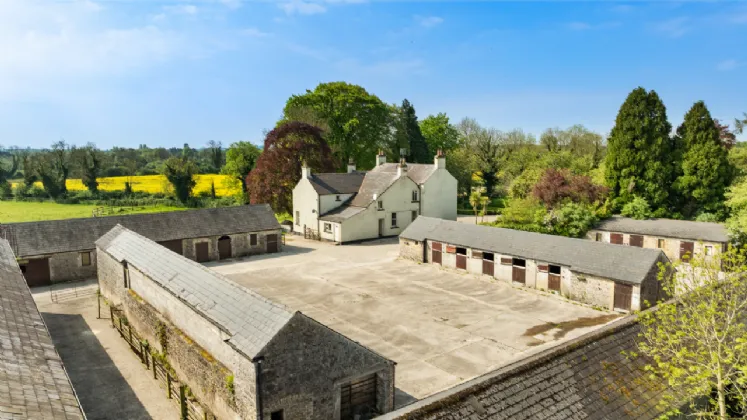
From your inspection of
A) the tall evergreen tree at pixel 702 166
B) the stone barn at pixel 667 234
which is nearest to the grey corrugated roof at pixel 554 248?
the stone barn at pixel 667 234

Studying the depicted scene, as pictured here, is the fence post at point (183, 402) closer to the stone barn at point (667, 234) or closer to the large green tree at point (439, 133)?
the stone barn at point (667, 234)

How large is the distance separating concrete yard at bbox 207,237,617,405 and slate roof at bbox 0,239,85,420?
353 inches

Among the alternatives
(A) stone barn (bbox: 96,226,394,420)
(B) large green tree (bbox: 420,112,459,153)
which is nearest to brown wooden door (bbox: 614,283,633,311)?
(A) stone barn (bbox: 96,226,394,420)

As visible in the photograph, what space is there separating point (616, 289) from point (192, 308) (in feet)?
61.7

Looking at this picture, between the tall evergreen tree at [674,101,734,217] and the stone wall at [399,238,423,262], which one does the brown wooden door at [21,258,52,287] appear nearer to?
the stone wall at [399,238,423,262]

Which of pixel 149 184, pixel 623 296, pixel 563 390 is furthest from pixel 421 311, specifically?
pixel 149 184

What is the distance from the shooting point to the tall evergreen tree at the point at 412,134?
64250 millimetres

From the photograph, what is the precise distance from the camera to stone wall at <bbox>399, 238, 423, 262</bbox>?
31844 millimetres

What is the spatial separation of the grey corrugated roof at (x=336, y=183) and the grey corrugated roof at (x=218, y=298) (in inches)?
876

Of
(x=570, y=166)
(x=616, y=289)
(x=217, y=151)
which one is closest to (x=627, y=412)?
(x=616, y=289)

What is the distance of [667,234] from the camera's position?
3225cm

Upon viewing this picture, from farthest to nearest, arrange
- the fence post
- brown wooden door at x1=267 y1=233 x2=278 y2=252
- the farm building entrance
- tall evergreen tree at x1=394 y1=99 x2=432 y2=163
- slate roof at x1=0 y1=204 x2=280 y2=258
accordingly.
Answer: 1. tall evergreen tree at x1=394 y1=99 x2=432 y2=163
2. brown wooden door at x1=267 y1=233 x2=278 y2=252
3. slate roof at x1=0 y1=204 x2=280 y2=258
4. the fence post
5. the farm building entrance

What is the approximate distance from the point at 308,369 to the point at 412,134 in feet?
184

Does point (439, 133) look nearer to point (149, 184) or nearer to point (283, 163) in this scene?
point (283, 163)
